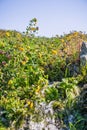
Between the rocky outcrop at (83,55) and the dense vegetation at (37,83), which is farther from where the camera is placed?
the rocky outcrop at (83,55)

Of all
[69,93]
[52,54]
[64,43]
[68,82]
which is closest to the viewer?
[69,93]

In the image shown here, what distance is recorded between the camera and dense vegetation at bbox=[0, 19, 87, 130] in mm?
7520

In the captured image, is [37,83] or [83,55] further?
[83,55]

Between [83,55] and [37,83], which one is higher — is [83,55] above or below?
above

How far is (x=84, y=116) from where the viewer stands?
7.56 metres

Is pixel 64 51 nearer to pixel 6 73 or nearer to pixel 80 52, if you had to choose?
pixel 80 52

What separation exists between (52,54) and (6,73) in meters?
2.58

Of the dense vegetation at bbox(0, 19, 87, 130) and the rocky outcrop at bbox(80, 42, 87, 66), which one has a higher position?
the rocky outcrop at bbox(80, 42, 87, 66)

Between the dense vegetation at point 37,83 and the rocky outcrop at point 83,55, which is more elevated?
the rocky outcrop at point 83,55

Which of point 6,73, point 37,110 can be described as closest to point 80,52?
point 6,73

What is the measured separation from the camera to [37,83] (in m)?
8.58

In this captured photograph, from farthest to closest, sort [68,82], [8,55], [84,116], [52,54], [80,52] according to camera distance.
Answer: [52,54], [80,52], [8,55], [68,82], [84,116]

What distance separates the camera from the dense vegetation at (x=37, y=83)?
7.52 m

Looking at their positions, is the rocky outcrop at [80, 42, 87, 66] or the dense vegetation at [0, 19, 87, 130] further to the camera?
the rocky outcrop at [80, 42, 87, 66]
